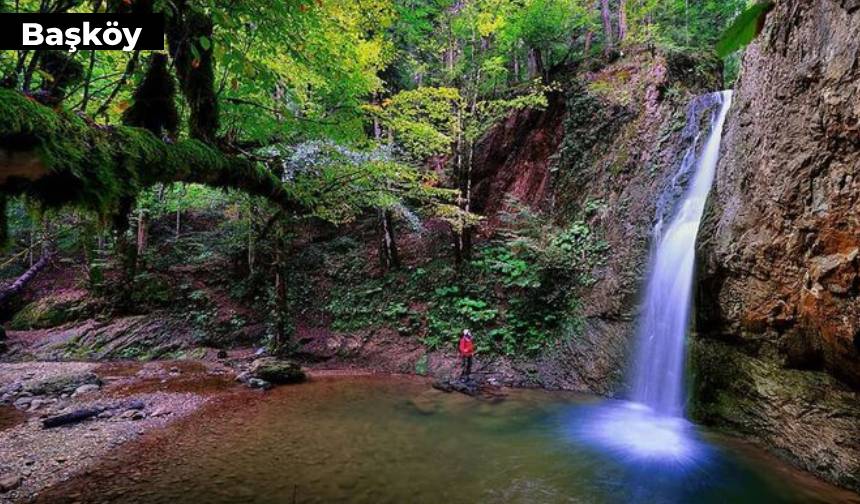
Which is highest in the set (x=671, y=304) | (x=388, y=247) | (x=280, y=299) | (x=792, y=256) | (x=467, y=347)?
(x=792, y=256)

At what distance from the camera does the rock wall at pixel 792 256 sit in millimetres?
4824

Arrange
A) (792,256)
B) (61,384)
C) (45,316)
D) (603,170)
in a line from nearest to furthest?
1. (792,256)
2. (61,384)
3. (603,170)
4. (45,316)

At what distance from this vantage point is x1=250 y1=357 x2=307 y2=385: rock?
9562 millimetres

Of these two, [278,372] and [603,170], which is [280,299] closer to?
[278,372]

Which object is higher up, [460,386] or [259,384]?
[460,386]

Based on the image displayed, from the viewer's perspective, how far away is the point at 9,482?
4.59m

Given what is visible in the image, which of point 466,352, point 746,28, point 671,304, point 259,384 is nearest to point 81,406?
point 259,384

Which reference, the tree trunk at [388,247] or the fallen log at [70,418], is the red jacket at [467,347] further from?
the fallen log at [70,418]

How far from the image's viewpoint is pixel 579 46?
60.6 feet

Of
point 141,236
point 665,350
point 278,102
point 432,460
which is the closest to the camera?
point 432,460

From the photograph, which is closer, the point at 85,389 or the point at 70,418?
the point at 70,418

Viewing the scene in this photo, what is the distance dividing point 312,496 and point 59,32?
15.9ft

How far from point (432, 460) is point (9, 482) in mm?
4702

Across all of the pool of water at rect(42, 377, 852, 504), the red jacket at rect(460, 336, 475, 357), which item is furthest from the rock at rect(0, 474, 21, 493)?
the red jacket at rect(460, 336, 475, 357)
